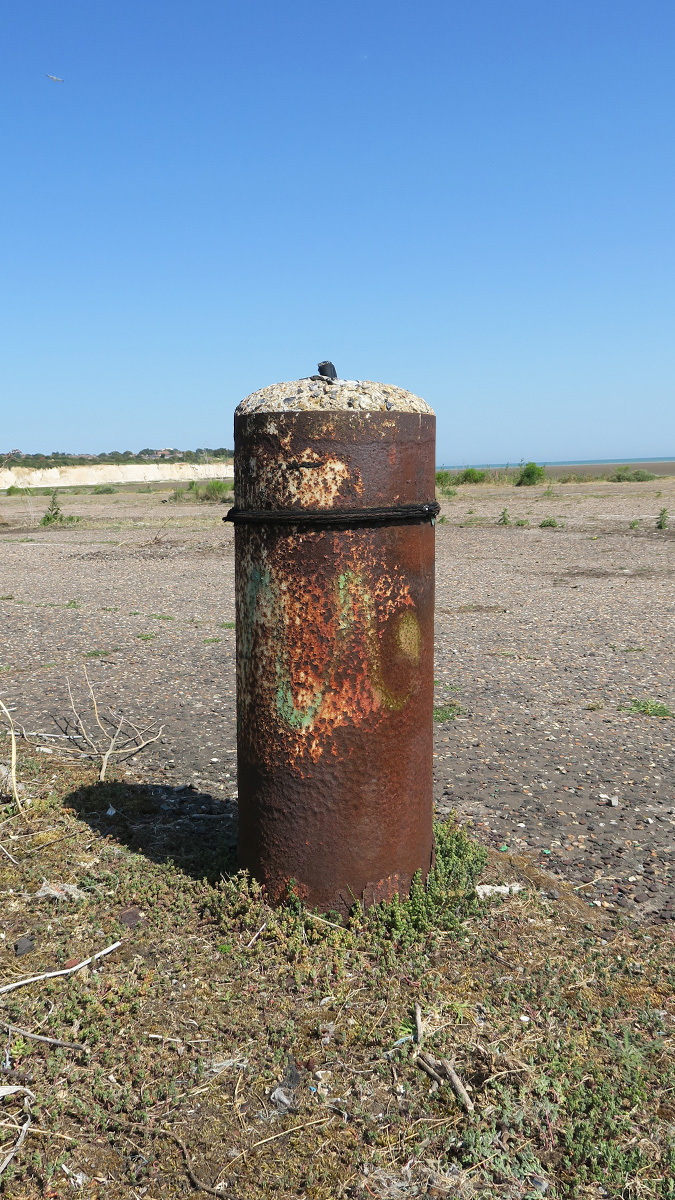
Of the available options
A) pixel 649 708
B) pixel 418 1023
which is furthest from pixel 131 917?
pixel 649 708

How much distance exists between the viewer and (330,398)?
117 inches

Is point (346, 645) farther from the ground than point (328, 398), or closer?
closer

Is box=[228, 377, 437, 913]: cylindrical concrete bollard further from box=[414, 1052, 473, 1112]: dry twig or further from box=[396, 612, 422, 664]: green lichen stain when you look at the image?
box=[414, 1052, 473, 1112]: dry twig

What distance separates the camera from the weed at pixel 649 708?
619cm

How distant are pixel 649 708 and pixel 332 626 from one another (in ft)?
13.6

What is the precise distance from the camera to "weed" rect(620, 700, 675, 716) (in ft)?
20.3

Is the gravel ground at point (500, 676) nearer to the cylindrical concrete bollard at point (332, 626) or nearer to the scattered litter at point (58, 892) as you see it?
the cylindrical concrete bollard at point (332, 626)

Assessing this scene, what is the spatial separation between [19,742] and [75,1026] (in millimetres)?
3074

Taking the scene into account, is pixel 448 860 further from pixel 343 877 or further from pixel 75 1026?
pixel 75 1026

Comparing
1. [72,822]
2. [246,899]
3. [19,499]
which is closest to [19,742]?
[72,822]

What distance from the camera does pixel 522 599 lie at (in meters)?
11.4

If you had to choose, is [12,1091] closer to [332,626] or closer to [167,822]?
[332,626]

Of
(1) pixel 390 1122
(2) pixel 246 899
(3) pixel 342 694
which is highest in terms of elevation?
(3) pixel 342 694

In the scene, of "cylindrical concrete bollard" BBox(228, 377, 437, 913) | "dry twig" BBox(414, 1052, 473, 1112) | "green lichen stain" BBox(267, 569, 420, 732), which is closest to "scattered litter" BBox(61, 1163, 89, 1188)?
"dry twig" BBox(414, 1052, 473, 1112)
